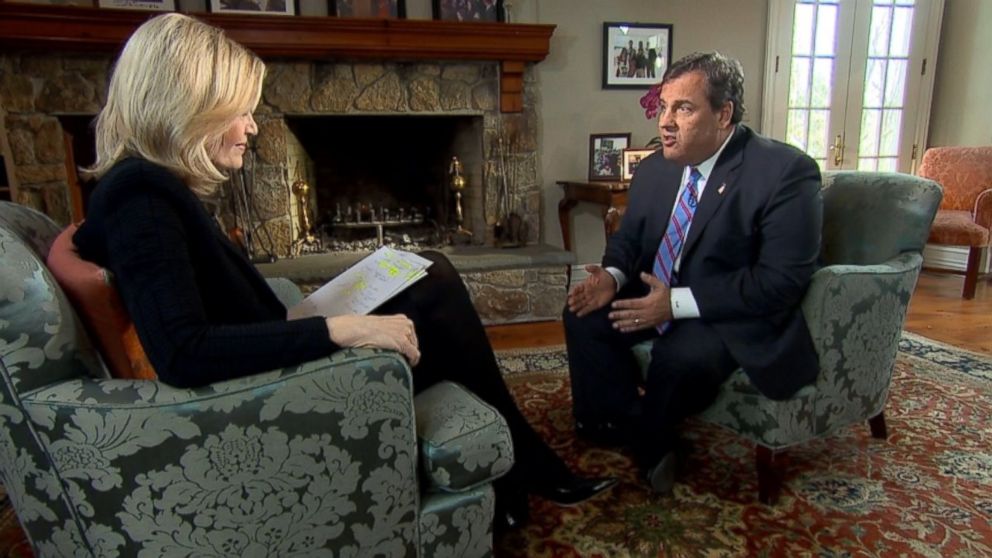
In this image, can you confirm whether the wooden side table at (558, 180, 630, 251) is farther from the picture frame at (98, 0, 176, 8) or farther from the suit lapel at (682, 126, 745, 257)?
the picture frame at (98, 0, 176, 8)

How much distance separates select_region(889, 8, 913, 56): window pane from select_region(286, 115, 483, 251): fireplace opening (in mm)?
2819

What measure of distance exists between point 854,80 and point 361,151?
3.13 metres

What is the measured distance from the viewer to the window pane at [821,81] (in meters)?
3.77

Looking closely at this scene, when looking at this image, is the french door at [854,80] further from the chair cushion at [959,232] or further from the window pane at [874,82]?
the chair cushion at [959,232]

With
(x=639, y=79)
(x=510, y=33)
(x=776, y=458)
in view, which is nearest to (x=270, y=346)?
(x=776, y=458)

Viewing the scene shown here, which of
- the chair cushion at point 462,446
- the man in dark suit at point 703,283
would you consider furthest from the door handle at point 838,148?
the chair cushion at point 462,446

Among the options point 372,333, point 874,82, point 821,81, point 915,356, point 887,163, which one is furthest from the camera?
point 887,163

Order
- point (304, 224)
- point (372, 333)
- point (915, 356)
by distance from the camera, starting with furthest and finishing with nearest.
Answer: point (304, 224) → point (915, 356) → point (372, 333)

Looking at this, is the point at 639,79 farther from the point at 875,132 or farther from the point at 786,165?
the point at 786,165

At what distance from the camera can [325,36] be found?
107 inches

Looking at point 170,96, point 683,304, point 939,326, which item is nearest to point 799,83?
point 939,326

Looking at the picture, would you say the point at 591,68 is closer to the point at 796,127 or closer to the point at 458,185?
the point at 458,185

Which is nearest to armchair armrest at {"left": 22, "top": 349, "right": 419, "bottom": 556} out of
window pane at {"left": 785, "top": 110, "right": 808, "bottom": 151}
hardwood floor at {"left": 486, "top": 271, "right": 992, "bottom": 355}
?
hardwood floor at {"left": 486, "top": 271, "right": 992, "bottom": 355}

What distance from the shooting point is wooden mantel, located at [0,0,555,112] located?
2.46 m
